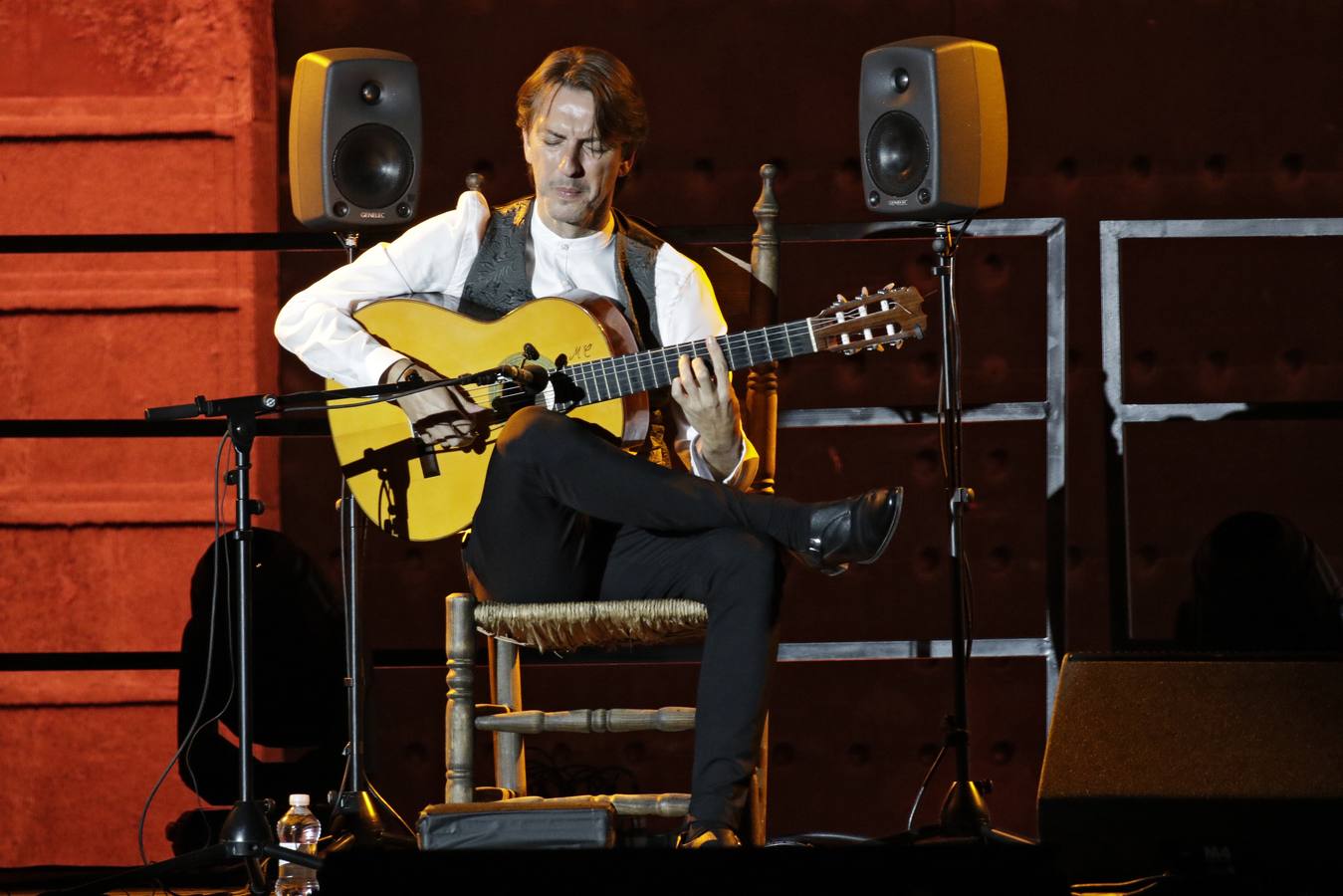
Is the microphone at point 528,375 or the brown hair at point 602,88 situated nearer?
the microphone at point 528,375

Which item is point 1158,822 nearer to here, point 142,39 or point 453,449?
point 453,449

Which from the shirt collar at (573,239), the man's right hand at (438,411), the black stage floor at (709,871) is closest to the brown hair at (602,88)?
the shirt collar at (573,239)

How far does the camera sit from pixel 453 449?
8.20ft

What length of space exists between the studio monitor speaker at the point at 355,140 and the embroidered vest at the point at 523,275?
0.19 m

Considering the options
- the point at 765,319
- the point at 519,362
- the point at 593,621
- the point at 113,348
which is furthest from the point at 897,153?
the point at 113,348

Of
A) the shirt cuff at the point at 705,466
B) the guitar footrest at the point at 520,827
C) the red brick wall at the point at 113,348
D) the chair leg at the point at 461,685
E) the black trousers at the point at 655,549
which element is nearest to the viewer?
the guitar footrest at the point at 520,827

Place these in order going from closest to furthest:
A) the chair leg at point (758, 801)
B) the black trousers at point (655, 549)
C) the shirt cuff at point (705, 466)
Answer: the black trousers at point (655, 549), the chair leg at point (758, 801), the shirt cuff at point (705, 466)

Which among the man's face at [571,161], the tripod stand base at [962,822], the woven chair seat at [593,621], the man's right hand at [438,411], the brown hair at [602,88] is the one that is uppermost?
the brown hair at [602,88]

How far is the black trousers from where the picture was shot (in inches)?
81.6

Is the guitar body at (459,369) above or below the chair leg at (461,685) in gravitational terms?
above

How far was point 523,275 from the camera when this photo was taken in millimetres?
2604

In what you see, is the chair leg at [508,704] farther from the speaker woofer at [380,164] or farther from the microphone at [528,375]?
the speaker woofer at [380,164]

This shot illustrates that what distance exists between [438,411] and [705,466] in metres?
0.43

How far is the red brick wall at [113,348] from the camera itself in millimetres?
3160
